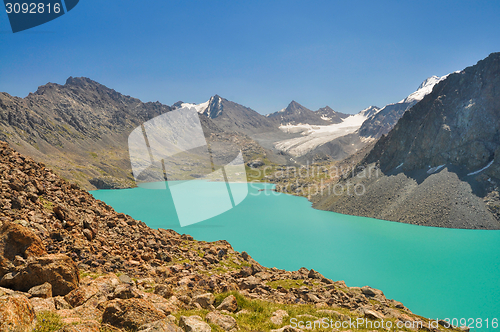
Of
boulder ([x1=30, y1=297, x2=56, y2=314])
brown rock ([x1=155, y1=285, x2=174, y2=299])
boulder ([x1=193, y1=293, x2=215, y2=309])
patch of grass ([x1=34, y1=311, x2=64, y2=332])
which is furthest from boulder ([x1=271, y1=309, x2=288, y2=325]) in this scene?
boulder ([x1=30, y1=297, x2=56, y2=314])

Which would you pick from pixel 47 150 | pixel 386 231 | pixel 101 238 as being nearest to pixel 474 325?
pixel 101 238

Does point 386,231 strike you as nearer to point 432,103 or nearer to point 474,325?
point 474,325

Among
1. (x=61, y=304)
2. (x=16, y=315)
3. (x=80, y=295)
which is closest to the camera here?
(x=16, y=315)

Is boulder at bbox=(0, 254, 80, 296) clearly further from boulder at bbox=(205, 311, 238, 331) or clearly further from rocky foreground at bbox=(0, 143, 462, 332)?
boulder at bbox=(205, 311, 238, 331)

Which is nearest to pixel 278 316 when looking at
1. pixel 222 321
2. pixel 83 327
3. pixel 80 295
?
pixel 222 321

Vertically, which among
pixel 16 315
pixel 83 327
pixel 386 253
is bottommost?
pixel 83 327

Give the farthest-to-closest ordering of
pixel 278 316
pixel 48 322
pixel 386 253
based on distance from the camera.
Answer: pixel 386 253
pixel 278 316
pixel 48 322

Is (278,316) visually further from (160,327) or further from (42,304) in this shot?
(42,304)

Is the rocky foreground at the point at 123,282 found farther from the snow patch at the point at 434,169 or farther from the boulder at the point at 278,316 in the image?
the snow patch at the point at 434,169
